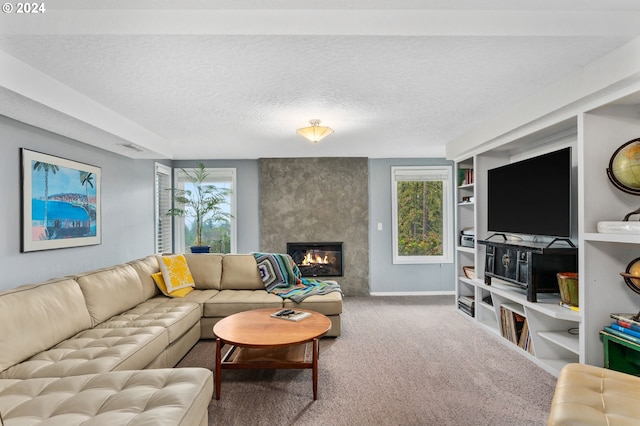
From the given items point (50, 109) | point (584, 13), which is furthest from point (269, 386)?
point (584, 13)

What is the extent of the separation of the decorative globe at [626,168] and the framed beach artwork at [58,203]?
4.52 m

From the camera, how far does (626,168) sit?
2248 mm

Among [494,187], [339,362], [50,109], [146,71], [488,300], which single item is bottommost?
[339,362]

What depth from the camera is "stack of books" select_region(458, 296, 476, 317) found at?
4160 mm

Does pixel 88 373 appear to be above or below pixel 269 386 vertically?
above

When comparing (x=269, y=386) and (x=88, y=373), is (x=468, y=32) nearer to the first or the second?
(x=269, y=386)

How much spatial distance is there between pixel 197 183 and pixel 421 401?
15.7 ft

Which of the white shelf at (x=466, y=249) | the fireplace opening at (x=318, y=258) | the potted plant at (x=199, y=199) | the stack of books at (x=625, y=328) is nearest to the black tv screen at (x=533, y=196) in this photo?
the white shelf at (x=466, y=249)

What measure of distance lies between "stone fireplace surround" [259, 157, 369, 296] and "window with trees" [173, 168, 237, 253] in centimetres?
52

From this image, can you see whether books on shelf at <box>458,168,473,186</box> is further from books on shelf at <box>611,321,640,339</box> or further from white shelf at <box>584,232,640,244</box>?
books on shelf at <box>611,321,640,339</box>

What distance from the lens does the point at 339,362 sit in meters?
2.96

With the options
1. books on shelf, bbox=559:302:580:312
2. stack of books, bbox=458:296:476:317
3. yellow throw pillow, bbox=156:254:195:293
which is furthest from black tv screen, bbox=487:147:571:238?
yellow throw pillow, bbox=156:254:195:293

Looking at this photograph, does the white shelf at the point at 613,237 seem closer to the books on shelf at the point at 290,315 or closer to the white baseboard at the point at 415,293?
the books on shelf at the point at 290,315
